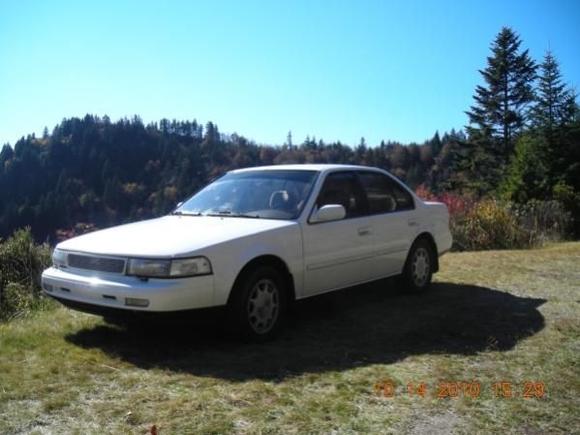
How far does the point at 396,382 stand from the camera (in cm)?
389

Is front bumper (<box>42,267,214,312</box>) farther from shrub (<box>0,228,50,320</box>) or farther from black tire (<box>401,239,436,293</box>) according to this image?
shrub (<box>0,228,50,320</box>)

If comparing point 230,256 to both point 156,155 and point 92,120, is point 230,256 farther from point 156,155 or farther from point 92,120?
point 92,120

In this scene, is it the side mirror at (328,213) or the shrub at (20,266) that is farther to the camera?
the shrub at (20,266)

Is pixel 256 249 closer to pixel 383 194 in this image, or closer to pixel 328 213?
pixel 328 213

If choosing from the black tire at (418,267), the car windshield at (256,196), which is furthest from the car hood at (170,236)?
the black tire at (418,267)

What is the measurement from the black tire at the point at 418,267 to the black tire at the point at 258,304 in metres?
2.18

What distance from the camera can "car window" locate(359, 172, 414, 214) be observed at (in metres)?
6.25

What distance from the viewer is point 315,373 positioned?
4.04 metres

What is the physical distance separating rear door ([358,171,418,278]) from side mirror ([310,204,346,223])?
2.58ft

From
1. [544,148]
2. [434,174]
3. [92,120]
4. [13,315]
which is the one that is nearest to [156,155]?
[92,120]

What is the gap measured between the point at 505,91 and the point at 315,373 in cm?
4795

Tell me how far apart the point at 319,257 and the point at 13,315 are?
13.2 feet

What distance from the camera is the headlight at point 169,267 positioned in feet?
14.0
